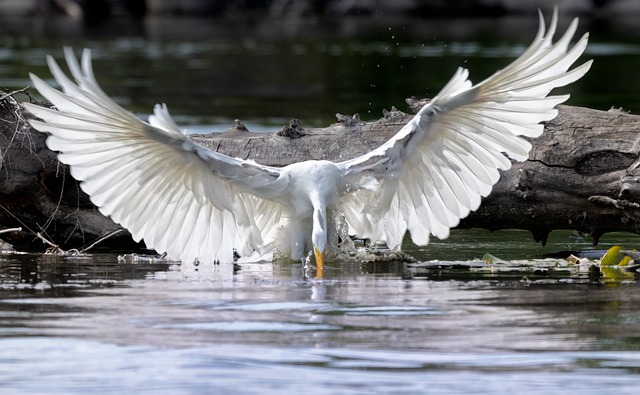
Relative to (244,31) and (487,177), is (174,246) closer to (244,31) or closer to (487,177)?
(487,177)

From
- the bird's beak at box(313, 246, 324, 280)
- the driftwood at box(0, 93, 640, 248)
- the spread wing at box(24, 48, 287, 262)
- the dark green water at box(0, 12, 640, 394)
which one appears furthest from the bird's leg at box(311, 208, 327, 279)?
the driftwood at box(0, 93, 640, 248)

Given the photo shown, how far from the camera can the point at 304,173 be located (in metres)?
10.8

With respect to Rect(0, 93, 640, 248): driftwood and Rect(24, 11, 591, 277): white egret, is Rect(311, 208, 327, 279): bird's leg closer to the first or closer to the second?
Rect(24, 11, 591, 277): white egret

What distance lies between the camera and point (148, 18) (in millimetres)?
59781

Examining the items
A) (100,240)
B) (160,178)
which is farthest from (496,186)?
(100,240)

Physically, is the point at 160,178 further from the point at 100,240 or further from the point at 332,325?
the point at 332,325

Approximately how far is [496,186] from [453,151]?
2.86 ft

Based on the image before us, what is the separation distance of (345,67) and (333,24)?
19306mm

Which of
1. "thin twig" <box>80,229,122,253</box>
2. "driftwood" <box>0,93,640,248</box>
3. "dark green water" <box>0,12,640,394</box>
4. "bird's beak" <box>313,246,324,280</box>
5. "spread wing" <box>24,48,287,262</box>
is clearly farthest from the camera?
"thin twig" <box>80,229,122,253</box>

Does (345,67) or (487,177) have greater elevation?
(345,67)

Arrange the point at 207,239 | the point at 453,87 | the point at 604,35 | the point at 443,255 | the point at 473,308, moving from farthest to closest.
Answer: the point at 604,35
the point at 443,255
the point at 207,239
the point at 453,87
the point at 473,308

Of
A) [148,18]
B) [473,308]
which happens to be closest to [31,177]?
[473,308]

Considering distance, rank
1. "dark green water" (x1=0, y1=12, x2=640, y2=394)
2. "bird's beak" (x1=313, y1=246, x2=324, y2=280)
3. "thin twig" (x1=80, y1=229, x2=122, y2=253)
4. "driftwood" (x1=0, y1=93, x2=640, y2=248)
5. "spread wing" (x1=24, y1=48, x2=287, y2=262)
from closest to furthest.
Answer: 1. "dark green water" (x1=0, y1=12, x2=640, y2=394)
2. "spread wing" (x1=24, y1=48, x2=287, y2=262)
3. "bird's beak" (x1=313, y1=246, x2=324, y2=280)
4. "driftwood" (x1=0, y1=93, x2=640, y2=248)
5. "thin twig" (x1=80, y1=229, x2=122, y2=253)

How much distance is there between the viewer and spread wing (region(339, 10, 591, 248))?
1017 cm
